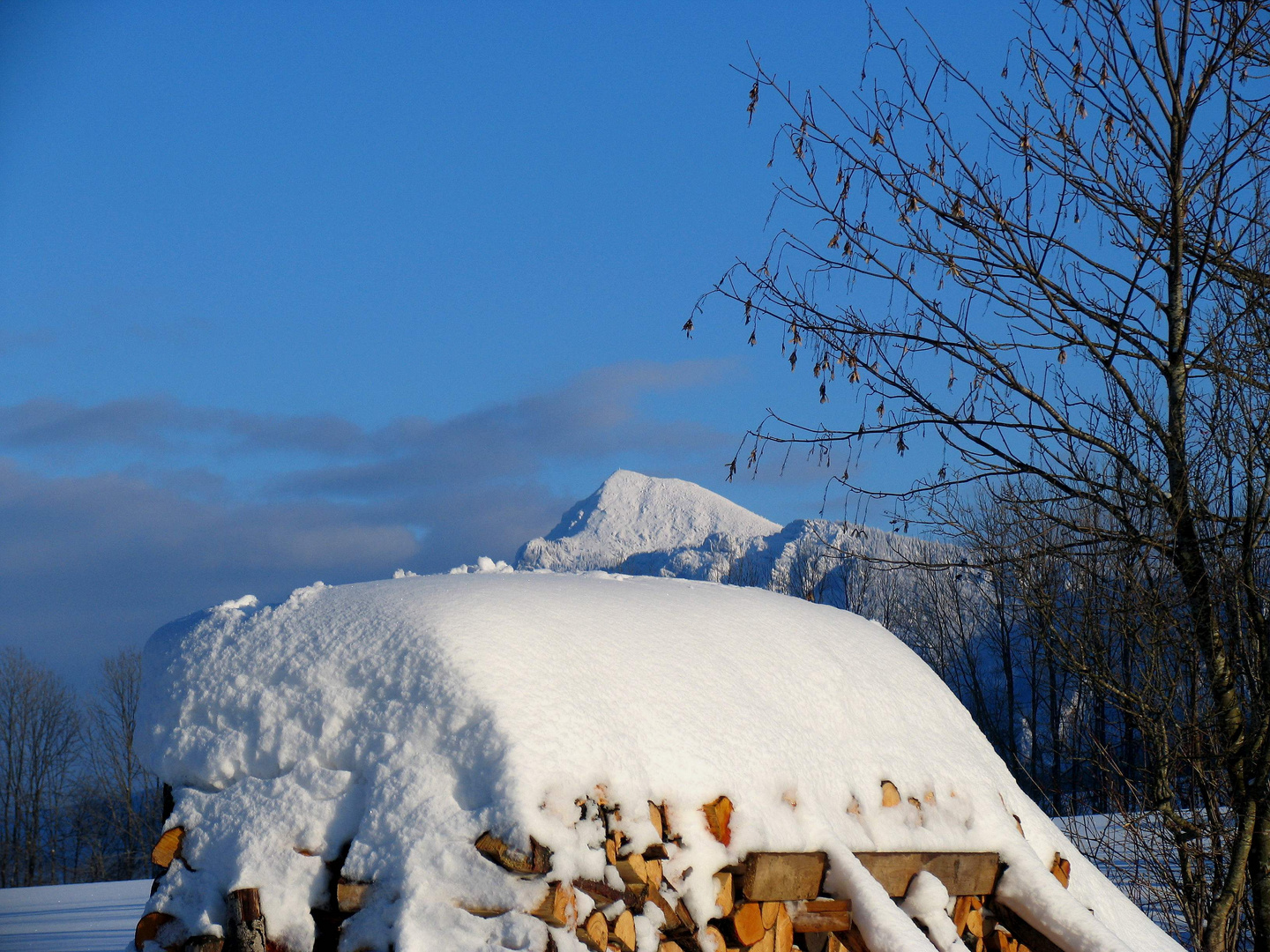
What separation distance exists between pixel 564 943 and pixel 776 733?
1.02 m

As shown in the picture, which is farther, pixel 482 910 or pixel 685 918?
pixel 685 918

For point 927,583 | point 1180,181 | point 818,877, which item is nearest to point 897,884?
point 818,877

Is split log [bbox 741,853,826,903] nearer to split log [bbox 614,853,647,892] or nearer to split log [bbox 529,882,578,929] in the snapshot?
split log [bbox 614,853,647,892]

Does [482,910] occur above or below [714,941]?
above

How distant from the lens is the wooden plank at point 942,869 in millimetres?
3025

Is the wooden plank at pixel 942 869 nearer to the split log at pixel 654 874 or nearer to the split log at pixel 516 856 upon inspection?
the split log at pixel 654 874

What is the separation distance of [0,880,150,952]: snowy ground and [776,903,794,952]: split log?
2.89 metres

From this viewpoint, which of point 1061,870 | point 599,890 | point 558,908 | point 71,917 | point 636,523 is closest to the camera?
point 558,908

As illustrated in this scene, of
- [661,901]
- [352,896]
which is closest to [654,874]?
[661,901]

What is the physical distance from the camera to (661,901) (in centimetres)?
246

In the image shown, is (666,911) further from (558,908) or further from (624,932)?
(558,908)

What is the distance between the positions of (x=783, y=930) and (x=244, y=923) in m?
1.43

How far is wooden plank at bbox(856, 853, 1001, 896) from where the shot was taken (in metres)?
3.03

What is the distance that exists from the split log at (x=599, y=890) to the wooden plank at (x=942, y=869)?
980mm
